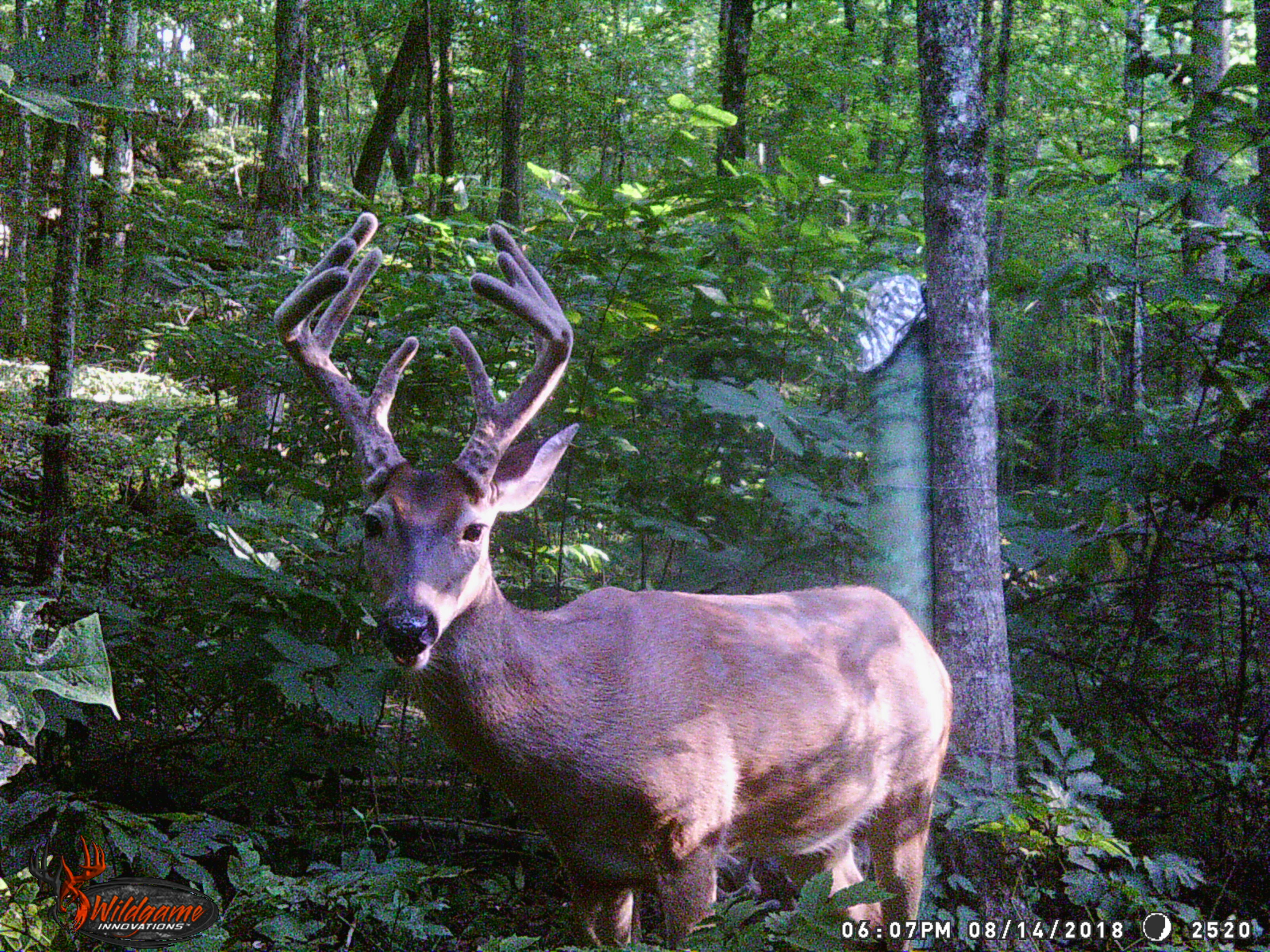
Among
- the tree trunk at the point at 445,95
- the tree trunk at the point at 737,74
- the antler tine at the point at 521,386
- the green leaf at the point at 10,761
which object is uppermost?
the tree trunk at the point at 445,95

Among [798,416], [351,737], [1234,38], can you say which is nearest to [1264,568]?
[798,416]

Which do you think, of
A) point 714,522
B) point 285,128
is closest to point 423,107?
point 285,128

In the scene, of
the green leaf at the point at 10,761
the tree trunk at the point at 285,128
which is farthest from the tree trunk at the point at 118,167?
the green leaf at the point at 10,761

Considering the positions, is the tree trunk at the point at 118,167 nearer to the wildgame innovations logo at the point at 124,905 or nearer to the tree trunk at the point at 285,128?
the tree trunk at the point at 285,128

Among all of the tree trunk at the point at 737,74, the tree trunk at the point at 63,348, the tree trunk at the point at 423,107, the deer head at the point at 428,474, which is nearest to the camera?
the deer head at the point at 428,474

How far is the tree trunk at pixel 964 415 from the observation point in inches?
187

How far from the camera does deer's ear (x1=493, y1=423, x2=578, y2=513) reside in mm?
4145

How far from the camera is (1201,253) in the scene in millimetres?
4914

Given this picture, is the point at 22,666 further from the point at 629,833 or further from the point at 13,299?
the point at 13,299

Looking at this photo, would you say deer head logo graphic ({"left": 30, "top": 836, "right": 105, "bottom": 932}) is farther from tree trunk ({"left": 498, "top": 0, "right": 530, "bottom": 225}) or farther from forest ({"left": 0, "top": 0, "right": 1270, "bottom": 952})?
tree trunk ({"left": 498, "top": 0, "right": 530, "bottom": 225})

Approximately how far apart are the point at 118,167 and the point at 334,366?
1554cm

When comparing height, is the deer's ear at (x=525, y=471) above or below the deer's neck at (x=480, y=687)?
above

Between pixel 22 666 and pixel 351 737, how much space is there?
9.40ft

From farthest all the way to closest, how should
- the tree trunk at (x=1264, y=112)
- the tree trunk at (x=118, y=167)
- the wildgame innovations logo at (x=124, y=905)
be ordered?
the tree trunk at (x=118, y=167) → the tree trunk at (x=1264, y=112) → the wildgame innovations logo at (x=124, y=905)
